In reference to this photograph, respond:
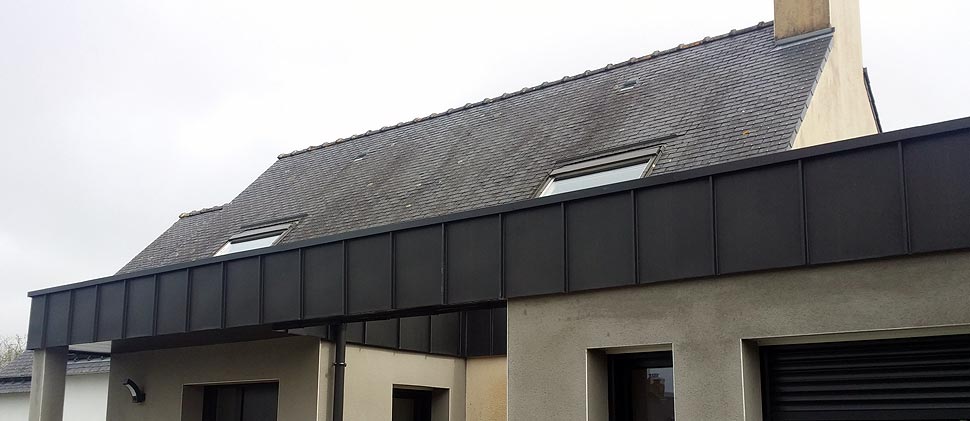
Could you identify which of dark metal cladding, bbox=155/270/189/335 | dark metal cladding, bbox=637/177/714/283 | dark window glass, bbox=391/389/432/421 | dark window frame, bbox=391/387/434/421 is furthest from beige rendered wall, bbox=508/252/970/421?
dark window frame, bbox=391/387/434/421

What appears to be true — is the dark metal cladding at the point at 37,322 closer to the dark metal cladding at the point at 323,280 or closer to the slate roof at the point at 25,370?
the dark metal cladding at the point at 323,280

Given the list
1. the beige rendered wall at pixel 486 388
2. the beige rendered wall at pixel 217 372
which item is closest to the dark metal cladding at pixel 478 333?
the beige rendered wall at pixel 486 388

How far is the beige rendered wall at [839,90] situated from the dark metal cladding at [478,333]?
6.41m

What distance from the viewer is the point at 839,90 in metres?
15.6

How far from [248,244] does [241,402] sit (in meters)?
3.72

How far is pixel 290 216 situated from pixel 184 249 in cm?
314

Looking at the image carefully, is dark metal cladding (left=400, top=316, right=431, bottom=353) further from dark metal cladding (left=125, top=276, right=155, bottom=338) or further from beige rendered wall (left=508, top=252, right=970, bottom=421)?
beige rendered wall (left=508, top=252, right=970, bottom=421)

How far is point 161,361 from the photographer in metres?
17.0

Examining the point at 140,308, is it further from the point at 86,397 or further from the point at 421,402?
the point at 86,397

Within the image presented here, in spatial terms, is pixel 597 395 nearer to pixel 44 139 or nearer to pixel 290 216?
pixel 290 216

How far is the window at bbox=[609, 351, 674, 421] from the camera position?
990cm

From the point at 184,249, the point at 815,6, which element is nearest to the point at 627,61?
the point at 815,6

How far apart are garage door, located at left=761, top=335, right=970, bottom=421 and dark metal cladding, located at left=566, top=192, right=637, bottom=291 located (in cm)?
161

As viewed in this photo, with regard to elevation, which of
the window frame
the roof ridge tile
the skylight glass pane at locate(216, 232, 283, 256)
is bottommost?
→ the skylight glass pane at locate(216, 232, 283, 256)
